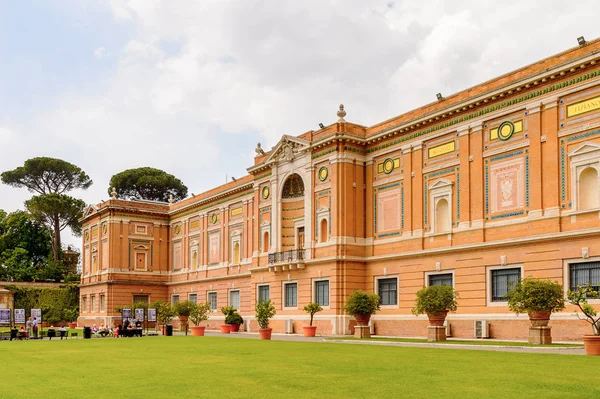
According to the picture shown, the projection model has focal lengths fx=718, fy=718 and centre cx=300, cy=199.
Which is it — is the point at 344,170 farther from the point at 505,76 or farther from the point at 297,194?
the point at 505,76

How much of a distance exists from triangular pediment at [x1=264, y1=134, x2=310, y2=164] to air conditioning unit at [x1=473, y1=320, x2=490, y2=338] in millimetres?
16528

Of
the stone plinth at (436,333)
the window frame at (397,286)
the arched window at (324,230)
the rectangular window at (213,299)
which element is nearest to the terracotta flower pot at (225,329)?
the arched window at (324,230)

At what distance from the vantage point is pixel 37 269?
280 feet

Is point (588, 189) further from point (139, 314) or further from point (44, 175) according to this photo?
point (44, 175)

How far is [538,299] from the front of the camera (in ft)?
87.6

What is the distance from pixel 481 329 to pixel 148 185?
66.4 metres

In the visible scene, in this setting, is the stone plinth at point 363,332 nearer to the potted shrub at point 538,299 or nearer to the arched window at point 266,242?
the potted shrub at point 538,299

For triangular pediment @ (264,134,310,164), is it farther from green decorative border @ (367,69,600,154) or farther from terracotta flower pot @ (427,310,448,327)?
terracotta flower pot @ (427,310,448,327)

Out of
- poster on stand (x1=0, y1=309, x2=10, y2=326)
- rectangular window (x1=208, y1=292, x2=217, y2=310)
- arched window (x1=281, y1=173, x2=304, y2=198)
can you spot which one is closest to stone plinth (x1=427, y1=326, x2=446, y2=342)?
arched window (x1=281, y1=173, x2=304, y2=198)

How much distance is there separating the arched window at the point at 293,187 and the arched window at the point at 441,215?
1145cm

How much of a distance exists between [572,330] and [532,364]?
41.3 ft

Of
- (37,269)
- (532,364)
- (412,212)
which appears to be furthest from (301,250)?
(37,269)

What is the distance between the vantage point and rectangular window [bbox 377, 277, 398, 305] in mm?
40094

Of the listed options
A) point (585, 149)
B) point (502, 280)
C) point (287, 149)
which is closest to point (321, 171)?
point (287, 149)
